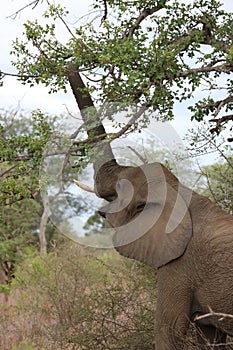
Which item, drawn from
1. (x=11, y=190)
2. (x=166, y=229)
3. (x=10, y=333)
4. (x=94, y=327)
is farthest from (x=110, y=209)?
(x=10, y=333)

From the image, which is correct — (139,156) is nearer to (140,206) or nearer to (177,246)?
→ (140,206)

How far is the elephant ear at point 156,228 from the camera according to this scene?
5.20m

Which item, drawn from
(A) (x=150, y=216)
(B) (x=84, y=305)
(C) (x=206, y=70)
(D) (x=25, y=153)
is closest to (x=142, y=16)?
(C) (x=206, y=70)

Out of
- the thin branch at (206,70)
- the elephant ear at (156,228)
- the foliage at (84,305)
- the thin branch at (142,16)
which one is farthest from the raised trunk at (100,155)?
the foliage at (84,305)

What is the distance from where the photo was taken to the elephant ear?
5195 mm

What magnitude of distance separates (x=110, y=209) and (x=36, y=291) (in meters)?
4.57

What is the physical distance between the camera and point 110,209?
5.74 m

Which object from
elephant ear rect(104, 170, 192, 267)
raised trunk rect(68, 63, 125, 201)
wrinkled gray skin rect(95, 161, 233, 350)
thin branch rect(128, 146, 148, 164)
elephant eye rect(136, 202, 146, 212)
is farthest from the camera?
thin branch rect(128, 146, 148, 164)

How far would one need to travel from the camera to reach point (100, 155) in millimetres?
5703

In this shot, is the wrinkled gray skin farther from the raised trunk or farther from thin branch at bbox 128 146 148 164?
thin branch at bbox 128 146 148 164

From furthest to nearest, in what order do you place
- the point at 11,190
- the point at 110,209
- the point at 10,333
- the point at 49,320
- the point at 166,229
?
1. the point at 49,320
2. the point at 10,333
3. the point at 11,190
4. the point at 110,209
5. the point at 166,229

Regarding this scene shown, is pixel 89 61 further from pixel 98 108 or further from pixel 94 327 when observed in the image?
pixel 94 327

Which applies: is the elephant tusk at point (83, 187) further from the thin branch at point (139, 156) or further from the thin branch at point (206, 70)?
the thin branch at point (206, 70)

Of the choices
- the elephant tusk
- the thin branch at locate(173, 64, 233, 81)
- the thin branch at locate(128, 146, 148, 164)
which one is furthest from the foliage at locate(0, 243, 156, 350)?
the thin branch at locate(173, 64, 233, 81)
